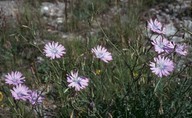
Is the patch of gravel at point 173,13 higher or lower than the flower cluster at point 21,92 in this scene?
higher

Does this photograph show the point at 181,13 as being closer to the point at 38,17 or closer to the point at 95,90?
the point at 38,17

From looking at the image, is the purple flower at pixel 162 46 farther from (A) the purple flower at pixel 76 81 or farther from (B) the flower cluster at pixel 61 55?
(A) the purple flower at pixel 76 81

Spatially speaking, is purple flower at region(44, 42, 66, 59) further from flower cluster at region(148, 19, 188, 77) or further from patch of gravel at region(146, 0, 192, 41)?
patch of gravel at region(146, 0, 192, 41)

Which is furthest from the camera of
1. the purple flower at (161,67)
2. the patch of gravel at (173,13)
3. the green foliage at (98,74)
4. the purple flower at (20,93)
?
the patch of gravel at (173,13)

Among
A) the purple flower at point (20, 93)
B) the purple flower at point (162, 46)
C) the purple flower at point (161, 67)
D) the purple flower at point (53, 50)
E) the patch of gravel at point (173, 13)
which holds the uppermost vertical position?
the patch of gravel at point (173, 13)

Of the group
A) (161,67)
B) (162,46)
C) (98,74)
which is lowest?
(161,67)

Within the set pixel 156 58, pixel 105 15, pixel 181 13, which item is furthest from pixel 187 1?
pixel 156 58

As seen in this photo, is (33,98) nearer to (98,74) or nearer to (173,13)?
(98,74)

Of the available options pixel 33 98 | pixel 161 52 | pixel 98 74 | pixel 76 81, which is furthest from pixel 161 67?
pixel 98 74

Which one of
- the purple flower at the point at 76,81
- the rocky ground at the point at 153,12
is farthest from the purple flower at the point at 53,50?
the rocky ground at the point at 153,12

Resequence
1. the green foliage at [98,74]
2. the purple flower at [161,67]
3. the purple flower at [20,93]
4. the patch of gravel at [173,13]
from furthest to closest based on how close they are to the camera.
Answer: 1. the patch of gravel at [173,13]
2. the green foliage at [98,74]
3. the purple flower at [20,93]
4. the purple flower at [161,67]

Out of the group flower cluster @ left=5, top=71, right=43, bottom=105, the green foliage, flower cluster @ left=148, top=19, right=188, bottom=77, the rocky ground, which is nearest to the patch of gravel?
the rocky ground
